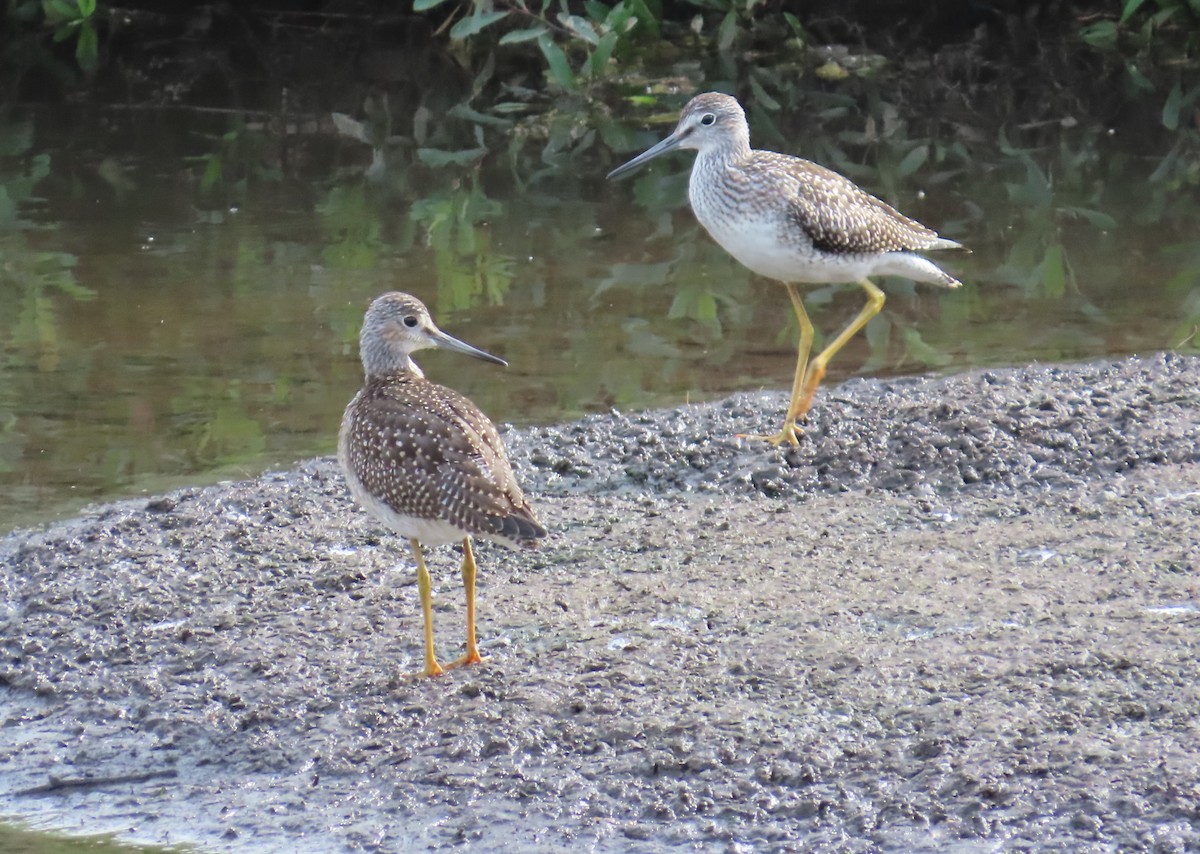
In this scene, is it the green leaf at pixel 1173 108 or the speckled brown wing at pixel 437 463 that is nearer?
the speckled brown wing at pixel 437 463

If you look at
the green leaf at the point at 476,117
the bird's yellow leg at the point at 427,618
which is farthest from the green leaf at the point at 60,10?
the bird's yellow leg at the point at 427,618

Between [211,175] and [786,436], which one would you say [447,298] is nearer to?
[786,436]

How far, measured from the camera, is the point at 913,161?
13.0 metres

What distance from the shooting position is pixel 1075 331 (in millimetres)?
9133

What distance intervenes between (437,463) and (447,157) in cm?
849

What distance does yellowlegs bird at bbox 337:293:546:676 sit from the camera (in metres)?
4.98

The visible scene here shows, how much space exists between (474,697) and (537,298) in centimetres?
501

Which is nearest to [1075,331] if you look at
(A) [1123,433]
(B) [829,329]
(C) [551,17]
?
(B) [829,329]

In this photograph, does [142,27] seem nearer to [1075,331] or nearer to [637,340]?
[637,340]

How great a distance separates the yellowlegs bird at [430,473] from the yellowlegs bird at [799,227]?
2.09 m

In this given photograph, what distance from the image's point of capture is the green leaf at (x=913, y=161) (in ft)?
41.8

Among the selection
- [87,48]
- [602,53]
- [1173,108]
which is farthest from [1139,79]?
[87,48]

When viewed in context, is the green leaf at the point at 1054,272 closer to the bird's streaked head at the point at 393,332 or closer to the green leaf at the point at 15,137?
the bird's streaked head at the point at 393,332

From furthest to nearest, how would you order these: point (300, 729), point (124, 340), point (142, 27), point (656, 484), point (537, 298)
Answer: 1. point (142, 27)
2. point (537, 298)
3. point (124, 340)
4. point (656, 484)
5. point (300, 729)
